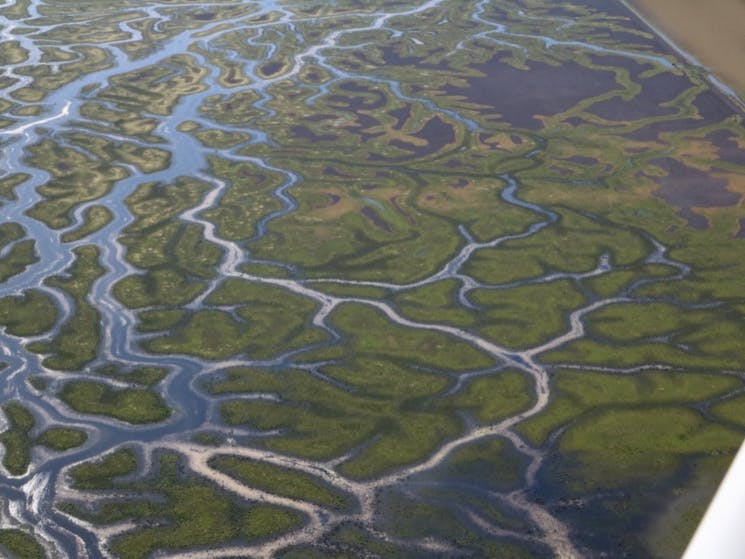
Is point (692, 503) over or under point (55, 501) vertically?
over

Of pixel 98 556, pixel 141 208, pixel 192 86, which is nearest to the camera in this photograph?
pixel 98 556

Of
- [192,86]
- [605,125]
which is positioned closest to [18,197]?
[192,86]

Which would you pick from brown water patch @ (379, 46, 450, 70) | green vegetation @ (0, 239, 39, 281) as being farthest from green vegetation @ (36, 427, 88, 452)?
brown water patch @ (379, 46, 450, 70)

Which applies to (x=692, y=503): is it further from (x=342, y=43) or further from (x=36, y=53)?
(x=36, y=53)

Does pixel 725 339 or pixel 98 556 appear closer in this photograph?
pixel 98 556

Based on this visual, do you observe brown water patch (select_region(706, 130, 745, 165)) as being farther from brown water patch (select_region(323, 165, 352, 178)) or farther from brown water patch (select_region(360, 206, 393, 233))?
brown water patch (select_region(323, 165, 352, 178))

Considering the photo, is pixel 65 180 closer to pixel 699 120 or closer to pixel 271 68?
pixel 271 68
